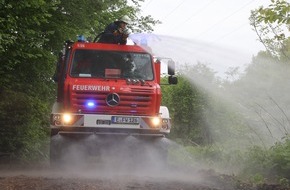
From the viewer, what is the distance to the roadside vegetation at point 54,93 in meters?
10.6

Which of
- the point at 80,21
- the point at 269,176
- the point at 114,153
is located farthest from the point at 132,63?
the point at 80,21

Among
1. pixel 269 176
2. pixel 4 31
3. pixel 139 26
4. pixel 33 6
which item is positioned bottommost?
pixel 269 176

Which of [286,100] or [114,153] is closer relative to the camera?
[114,153]

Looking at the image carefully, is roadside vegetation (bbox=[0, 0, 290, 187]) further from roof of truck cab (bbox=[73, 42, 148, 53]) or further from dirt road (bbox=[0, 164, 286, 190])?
roof of truck cab (bbox=[73, 42, 148, 53])

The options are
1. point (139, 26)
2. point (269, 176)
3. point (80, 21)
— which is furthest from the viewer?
point (139, 26)

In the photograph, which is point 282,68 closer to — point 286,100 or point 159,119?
point 286,100

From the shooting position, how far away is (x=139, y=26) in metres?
26.5

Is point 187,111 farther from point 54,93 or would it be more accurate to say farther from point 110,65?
point 110,65

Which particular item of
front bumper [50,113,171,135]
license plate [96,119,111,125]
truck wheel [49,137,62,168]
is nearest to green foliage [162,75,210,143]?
front bumper [50,113,171,135]

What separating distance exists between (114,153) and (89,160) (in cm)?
62

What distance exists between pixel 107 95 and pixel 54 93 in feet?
24.8

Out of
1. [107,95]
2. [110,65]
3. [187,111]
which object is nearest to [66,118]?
[107,95]

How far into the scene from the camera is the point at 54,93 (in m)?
17.3

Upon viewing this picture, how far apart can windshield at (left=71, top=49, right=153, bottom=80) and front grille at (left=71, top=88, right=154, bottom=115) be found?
0.60 m
